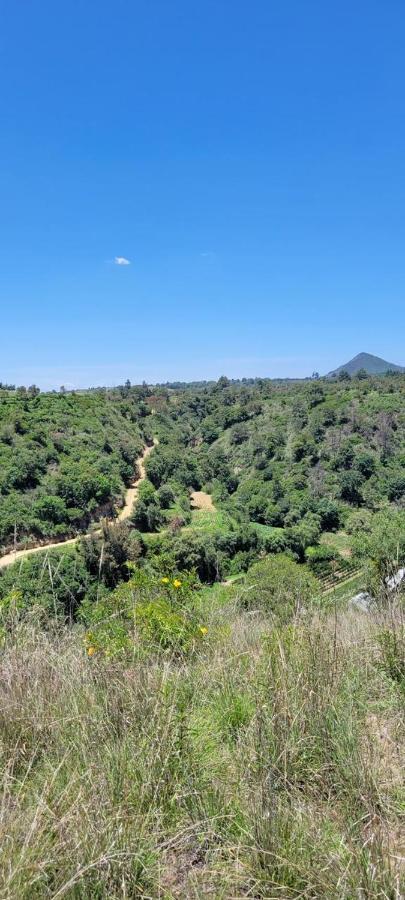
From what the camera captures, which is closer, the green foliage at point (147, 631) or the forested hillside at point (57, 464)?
the green foliage at point (147, 631)

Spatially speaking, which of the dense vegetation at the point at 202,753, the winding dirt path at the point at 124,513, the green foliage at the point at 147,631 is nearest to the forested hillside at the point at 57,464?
the winding dirt path at the point at 124,513

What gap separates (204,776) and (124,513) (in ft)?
111

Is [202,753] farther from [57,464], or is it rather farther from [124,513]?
[124,513]

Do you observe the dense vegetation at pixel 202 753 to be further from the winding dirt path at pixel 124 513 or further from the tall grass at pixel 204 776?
the winding dirt path at pixel 124 513

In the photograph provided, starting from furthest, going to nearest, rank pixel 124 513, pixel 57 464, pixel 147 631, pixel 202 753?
pixel 124 513 < pixel 57 464 < pixel 147 631 < pixel 202 753

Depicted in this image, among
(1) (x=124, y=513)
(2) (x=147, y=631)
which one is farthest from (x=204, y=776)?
(1) (x=124, y=513)

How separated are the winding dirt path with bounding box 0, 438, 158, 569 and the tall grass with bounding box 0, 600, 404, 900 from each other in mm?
13427

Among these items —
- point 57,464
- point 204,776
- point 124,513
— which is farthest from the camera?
point 124,513

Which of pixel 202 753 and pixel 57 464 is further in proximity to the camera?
pixel 57 464

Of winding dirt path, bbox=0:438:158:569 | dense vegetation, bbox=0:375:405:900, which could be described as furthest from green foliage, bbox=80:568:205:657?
winding dirt path, bbox=0:438:158:569

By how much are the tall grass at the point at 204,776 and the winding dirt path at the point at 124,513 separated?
13427 millimetres

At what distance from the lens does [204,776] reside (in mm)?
1537

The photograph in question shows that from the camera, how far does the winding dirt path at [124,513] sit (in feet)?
77.2

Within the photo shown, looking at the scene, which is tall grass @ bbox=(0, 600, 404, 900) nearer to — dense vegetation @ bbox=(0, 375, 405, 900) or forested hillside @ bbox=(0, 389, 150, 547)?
dense vegetation @ bbox=(0, 375, 405, 900)
